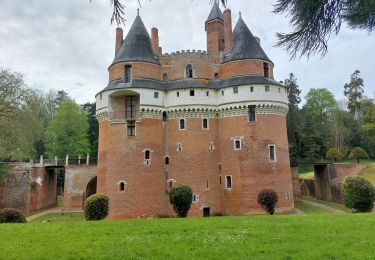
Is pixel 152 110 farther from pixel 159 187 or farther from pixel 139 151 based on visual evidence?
pixel 159 187

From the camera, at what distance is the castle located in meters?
29.0

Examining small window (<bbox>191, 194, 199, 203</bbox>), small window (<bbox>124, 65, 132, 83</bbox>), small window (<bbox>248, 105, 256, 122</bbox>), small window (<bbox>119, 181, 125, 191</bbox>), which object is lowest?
small window (<bbox>191, 194, 199, 203</bbox>)

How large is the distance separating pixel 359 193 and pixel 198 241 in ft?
50.4

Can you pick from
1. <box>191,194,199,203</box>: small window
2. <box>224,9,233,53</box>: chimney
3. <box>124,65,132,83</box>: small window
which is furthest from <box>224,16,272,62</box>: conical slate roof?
<box>191,194,199,203</box>: small window

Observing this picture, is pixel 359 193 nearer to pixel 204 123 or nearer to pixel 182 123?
pixel 204 123

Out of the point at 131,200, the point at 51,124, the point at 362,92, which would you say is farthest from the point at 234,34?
the point at 362,92

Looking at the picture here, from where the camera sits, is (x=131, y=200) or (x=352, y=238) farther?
(x=131, y=200)

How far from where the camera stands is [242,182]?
28.7m

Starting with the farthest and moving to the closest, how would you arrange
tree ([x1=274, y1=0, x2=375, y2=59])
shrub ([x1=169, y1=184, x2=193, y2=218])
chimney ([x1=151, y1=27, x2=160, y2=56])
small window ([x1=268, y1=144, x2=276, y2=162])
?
chimney ([x1=151, y1=27, x2=160, y2=56]) → small window ([x1=268, y1=144, x2=276, y2=162]) → shrub ([x1=169, y1=184, x2=193, y2=218]) → tree ([x1=274, y1=0, x2=375, y2=59])

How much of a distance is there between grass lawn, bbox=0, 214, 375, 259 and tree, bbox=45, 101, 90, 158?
35582mm

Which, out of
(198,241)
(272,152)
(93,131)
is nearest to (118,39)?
(272,152)

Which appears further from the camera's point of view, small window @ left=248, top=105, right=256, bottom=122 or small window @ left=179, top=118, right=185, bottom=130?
small window @ left=179, top=118, right=185, bottom=130

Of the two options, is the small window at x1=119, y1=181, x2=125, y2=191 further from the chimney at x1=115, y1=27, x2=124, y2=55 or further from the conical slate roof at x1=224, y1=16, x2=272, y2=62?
the conical slate roof at x1=224, y1=16, x2=272, y2=62

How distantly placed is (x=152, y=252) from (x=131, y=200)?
2027 cm
